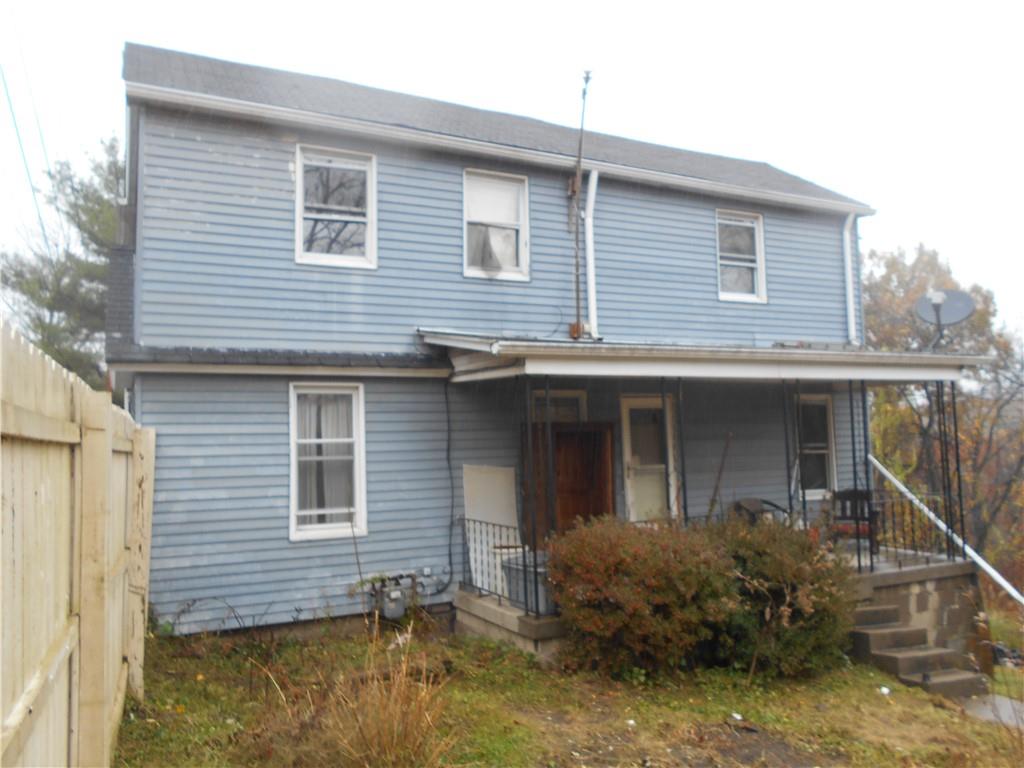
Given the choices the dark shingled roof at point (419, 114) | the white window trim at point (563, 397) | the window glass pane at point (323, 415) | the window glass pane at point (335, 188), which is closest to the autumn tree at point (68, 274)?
the dark shingled roof at point (419, 114)

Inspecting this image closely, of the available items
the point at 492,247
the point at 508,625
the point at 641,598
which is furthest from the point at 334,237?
the point at 641,598

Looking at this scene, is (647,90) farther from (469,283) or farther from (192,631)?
(192,631)

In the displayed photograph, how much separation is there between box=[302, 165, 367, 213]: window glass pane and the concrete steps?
24.8 feet

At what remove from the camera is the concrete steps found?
28.2 ft

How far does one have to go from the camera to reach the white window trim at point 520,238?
1059cm

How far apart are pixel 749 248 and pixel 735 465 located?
3.42m

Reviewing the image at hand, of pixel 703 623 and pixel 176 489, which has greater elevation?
pixel 176 489

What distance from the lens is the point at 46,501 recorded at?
8.84ft

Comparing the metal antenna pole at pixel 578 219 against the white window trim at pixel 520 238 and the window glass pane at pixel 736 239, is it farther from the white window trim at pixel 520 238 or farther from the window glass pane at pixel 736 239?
the window glass pane at pixel 736 239

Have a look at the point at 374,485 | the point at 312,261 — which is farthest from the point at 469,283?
the point at 374,485

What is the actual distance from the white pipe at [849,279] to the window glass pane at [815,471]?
2032 millimetres

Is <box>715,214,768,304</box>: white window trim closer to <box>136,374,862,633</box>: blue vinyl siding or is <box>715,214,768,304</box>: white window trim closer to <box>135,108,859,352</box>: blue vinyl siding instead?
<box>135,108,859,352</box>: blue vinyl siding

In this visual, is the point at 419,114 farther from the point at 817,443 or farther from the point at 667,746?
the point at 667,746

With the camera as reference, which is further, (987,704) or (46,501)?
(987,704)
